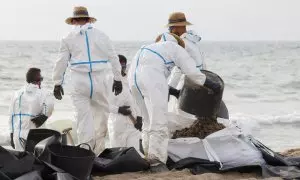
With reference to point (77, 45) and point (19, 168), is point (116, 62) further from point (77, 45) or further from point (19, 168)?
point (19, 168)

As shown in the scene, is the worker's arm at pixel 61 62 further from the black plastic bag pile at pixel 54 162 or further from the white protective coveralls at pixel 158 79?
the black plastic bag pile at pixel 54 162

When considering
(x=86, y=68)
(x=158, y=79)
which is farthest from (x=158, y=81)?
(x=86, y=68)

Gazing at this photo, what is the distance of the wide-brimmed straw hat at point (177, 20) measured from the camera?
6.95 m

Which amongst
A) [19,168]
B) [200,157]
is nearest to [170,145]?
[200,157]

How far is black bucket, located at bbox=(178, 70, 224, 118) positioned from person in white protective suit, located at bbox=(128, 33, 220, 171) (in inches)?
12.9

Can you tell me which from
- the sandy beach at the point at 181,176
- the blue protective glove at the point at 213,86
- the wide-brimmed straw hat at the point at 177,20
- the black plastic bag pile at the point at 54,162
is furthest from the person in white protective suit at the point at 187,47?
the black plastic bag pile at the point at 54,162

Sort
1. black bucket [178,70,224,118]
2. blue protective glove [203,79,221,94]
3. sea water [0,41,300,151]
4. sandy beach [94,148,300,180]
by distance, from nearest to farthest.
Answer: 1. sandy beach [94,148,300,180]
2. blue protective glove [203,79,221,94]
3. black bucket [178,70,224,118]
4. sea water [0,41,300,151]

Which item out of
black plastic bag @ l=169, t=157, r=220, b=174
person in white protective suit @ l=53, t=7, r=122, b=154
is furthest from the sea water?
person in white protective suit @ l=53, t=7, r=122, b=154

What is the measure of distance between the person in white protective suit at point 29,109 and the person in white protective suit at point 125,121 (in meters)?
1.17

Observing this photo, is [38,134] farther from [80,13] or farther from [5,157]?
[80,13]

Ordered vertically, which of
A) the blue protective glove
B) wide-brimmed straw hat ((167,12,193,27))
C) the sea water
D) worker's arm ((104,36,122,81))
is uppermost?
wide-brimmed straw hat ((167,12,193,27))

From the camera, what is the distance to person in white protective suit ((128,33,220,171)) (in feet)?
19.4

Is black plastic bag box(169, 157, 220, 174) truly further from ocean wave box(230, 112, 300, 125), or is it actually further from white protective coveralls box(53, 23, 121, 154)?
ocean wave box(230, 112, 300, 125)

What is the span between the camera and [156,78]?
19.5 ft
